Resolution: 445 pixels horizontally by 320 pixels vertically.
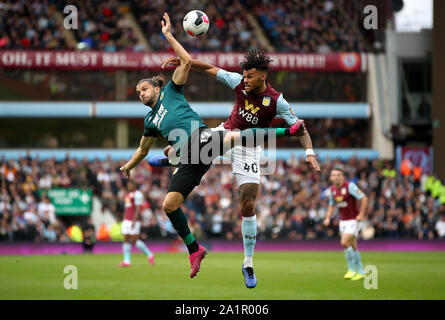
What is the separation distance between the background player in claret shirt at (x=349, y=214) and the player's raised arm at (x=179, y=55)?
287 inches

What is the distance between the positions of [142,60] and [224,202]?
392 inches

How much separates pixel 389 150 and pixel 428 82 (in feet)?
12.7

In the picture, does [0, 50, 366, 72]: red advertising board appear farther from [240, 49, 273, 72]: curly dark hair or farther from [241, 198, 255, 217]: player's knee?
[240, 49, 273, 72]: curly dark hair

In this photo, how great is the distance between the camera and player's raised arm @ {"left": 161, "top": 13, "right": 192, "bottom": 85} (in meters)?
9.69

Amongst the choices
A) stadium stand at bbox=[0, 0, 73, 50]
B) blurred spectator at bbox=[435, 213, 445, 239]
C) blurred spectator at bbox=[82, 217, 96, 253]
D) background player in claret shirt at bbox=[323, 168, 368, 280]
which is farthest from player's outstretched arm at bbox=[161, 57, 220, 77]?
stadium stand at bbox=[0, 0, 73, 50]

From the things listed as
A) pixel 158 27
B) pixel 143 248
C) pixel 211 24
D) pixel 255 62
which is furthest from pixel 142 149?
pixel 158 27

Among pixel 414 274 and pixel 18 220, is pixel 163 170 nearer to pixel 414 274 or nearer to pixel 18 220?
pixel 18 220

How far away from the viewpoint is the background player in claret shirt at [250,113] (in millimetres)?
10188

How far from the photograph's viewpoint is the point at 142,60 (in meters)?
35.1

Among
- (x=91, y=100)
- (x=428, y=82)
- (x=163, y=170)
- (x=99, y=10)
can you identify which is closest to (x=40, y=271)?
(x=163, y=170)

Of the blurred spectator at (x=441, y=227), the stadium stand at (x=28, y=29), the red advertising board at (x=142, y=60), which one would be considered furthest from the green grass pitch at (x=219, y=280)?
the stadium stand at (x=28, y=29)

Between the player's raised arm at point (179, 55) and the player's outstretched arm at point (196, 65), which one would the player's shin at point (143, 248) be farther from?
the player's raised arm at point (179, 55)

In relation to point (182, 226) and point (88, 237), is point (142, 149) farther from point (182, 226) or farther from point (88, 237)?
point (88, 237)

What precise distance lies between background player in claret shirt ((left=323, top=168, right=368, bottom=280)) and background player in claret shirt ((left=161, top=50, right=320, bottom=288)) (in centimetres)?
571
